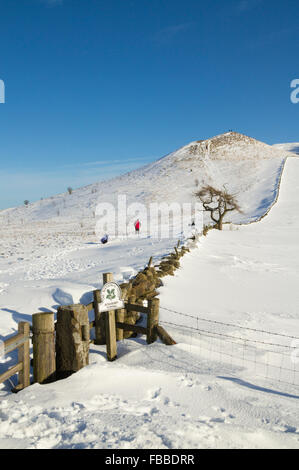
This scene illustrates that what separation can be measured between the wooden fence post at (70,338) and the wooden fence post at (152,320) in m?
1.66

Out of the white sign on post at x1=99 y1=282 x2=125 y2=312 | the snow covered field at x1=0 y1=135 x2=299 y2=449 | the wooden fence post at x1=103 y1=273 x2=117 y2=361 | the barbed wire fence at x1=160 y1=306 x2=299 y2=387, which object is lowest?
the barbed wire fence at x1=160 y1=306 x2=299 y2=387

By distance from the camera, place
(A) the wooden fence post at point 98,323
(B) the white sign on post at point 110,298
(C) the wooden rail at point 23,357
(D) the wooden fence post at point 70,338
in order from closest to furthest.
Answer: (C) the wooden rail at point 23,357 < (D) the wooden fence post at point 70,338 < (B) the white sign on post at point 110,298 < (A) the wooden fence post at point 98,323

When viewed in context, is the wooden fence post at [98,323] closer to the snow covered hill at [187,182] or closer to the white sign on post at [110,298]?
the white sign on post at [110,298]

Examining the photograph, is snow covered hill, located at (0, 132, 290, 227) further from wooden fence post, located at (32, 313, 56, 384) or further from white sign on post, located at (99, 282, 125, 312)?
wooden fence post, located at (32, 313, 56, 384)

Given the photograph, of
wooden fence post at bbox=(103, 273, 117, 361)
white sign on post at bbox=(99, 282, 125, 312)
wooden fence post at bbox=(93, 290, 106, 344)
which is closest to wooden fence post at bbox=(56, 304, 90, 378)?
white sign on post at bbox=(99, 282, 125, 312)

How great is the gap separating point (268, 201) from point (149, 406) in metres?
54.2

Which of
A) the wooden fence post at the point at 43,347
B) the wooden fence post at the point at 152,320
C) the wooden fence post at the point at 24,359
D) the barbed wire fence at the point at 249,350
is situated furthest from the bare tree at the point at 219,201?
the wooden fence post at the point at 24,359

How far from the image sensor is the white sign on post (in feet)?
19.1

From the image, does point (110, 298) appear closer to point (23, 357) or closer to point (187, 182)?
point (23, 357)

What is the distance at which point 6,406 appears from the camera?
443 centimetres

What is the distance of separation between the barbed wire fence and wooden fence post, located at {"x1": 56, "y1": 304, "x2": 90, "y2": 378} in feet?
7.20

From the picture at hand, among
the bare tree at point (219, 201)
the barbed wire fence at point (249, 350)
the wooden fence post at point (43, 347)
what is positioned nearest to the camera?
the wooden fence post at point (43, 347)

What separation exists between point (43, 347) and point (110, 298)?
56.2 inches

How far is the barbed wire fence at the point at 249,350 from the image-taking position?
620 cm
